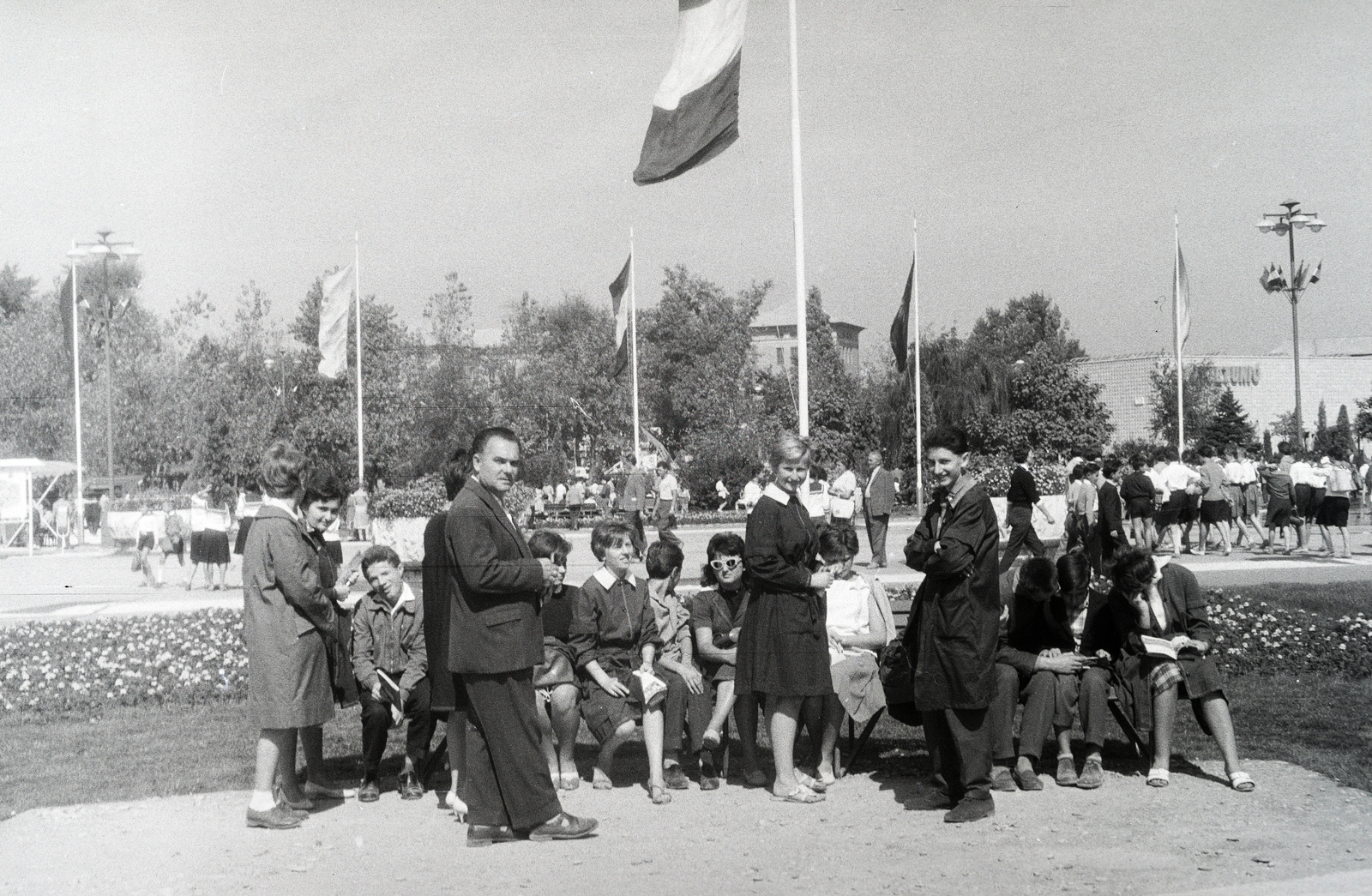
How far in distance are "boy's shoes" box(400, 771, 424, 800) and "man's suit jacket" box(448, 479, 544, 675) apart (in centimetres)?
118

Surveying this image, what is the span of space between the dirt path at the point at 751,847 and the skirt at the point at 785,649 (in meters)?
0.56

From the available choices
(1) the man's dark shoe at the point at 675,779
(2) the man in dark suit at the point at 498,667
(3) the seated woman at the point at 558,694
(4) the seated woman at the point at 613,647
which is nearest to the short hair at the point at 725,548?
(4) the seated woman at the point at 613,647

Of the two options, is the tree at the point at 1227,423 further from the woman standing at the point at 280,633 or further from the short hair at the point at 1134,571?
the woman standing at the point at 280,633

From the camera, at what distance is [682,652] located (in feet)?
22.7

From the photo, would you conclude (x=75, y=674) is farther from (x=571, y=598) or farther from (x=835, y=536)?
(x=835, y=536)

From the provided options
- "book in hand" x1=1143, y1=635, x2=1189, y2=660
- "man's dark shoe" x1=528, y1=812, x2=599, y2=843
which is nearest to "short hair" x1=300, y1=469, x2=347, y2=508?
"man's dark shoe" x1=528, y1=812, x2=599, y2=843

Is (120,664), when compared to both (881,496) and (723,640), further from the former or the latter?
(881,496)

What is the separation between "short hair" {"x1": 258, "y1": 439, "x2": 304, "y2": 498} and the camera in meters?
5.84

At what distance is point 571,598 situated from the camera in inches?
274

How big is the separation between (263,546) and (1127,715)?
14.3 feet

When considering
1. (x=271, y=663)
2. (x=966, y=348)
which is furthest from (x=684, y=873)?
(x=966, y=348)

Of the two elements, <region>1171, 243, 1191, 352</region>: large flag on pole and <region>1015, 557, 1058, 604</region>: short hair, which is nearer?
<region>1015, 557, 1058, 604</region>: short hair

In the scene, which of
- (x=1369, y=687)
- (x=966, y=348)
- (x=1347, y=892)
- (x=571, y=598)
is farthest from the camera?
(x=966, y=348)

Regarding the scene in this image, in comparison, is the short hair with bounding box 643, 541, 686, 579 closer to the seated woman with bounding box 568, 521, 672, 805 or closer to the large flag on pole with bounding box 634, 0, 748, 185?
the seated woman with bounding box 568, 521, 672, 805
